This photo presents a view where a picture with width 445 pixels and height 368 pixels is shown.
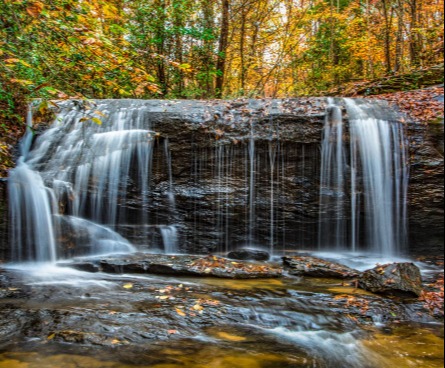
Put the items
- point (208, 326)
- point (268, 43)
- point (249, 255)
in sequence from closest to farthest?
point (208, 326), point (249, 255), point (268, 43)

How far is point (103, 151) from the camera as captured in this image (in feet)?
23.4

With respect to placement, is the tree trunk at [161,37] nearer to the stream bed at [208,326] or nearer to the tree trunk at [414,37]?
the tree trunk at [414,37]

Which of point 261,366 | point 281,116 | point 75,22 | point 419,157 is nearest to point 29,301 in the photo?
point 261,366

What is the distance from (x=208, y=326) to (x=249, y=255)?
2.72 metres

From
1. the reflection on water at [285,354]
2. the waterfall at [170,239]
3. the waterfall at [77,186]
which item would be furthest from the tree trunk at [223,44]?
the reflection on water at [285,354]

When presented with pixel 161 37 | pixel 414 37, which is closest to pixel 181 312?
pixel 414 37

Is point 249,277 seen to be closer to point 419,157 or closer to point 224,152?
point 224,152

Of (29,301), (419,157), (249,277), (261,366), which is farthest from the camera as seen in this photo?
(419,157)

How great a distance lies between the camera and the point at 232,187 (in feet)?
22.6

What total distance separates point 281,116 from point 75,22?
4.17 meters

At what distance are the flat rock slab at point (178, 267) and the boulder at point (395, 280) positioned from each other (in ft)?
4.50

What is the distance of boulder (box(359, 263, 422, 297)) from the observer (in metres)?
4.43

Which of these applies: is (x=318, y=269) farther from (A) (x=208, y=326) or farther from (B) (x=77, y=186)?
(B) (x=77, y=186)

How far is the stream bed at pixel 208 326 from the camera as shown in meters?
3.12
